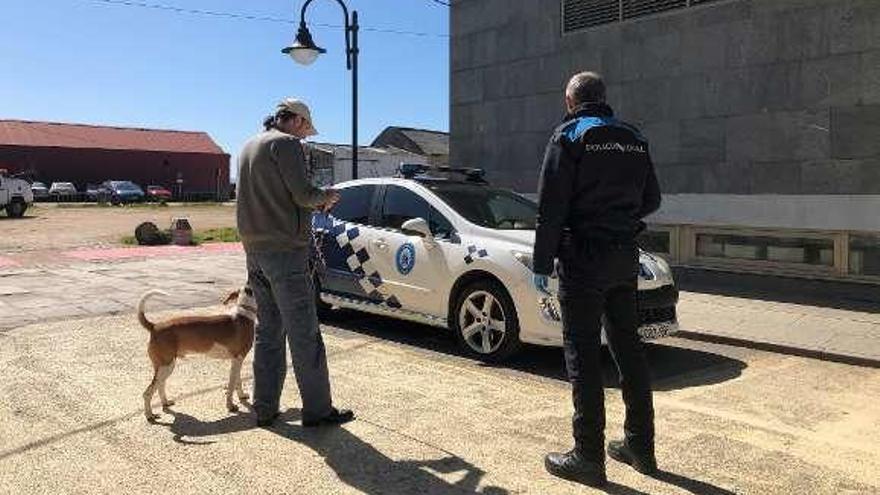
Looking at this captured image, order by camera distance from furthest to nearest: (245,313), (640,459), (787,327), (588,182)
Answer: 1. (787,327)
2. (245,313)
3. (640,459)
4. (588,182)

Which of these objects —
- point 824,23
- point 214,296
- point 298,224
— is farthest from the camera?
point 214,296

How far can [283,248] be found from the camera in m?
4.82

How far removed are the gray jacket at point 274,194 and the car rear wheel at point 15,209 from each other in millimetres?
30664

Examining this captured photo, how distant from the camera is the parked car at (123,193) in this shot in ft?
168

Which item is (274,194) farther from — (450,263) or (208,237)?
(208,237)

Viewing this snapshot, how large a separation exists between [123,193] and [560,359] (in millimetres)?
49076

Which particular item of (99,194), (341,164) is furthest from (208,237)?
(99,194)

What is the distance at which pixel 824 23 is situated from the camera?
9.85 m

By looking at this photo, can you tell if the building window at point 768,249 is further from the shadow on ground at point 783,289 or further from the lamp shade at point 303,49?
the lamp shade at point 303,49

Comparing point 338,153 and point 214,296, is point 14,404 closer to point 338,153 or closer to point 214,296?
point 214,296

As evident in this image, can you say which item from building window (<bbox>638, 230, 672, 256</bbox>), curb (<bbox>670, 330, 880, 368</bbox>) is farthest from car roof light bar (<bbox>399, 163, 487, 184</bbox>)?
building window (<bbox>638, 230, 672, 256</bbox>)

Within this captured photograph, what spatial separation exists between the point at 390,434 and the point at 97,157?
209ft

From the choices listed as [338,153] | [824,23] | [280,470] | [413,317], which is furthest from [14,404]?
[338,153]

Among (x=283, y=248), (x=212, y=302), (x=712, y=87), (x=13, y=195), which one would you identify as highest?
(x=712, y=87)
